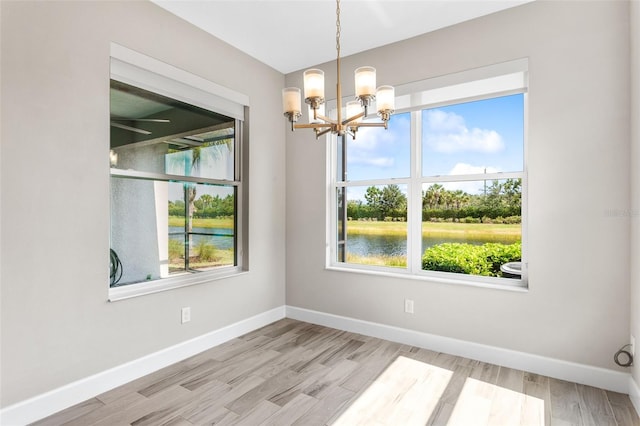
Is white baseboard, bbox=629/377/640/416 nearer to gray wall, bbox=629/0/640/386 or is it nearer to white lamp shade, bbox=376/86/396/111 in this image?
gray wall, bbox=629/0/640/386

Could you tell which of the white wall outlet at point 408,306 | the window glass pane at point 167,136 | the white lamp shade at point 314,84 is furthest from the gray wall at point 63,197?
the white wall outlet at point 408,306

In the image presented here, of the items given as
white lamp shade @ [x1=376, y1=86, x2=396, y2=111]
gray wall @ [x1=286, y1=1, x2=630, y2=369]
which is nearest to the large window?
gray wall @ [x1=286, y1=1, x2=630, y2=369]

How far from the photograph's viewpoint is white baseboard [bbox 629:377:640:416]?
208cm

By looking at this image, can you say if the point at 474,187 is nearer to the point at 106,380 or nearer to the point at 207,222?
the point at 207,222

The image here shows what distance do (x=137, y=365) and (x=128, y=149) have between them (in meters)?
1.62

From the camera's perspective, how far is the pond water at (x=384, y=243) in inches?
123

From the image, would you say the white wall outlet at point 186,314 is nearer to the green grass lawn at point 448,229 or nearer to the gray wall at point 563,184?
the green grass lawn at point 448,229

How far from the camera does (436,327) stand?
302 centimetres

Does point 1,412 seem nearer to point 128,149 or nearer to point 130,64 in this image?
point 128,149


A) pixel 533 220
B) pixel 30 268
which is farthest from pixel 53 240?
pixel 533 220

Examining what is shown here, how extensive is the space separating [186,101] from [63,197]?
127 cm

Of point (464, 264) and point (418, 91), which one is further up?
point (418, 91)

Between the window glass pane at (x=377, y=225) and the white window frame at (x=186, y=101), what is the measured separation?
1.14 meters

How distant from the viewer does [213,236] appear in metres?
3.26
